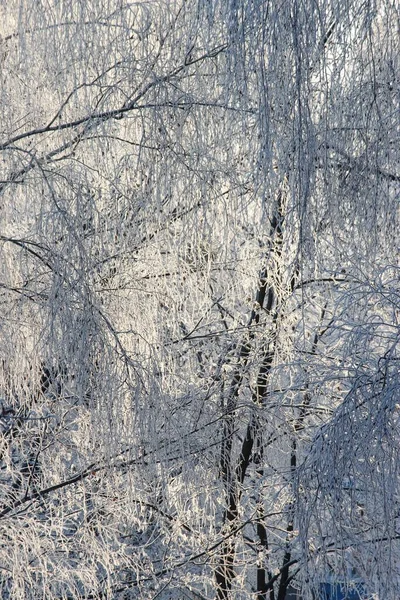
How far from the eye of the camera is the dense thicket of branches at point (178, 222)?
2.26 m

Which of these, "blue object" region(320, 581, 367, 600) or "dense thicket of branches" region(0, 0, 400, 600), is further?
"blue object" region(320, 581, 367, 600)

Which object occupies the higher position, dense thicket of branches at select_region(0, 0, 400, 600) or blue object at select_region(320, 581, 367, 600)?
dense thicket of branches at select_region(0, 0, 400, 600)

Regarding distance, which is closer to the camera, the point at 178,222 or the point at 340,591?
the point at 340,591

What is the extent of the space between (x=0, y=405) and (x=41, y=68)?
6.69 ft

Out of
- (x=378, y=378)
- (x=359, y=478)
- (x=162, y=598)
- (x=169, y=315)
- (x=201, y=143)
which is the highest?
(x=201, y=143)

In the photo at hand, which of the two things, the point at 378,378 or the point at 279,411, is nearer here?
the point at 378,378

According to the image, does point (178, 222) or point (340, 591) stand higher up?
point (178, 222)

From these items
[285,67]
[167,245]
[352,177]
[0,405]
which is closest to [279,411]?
[167,245]

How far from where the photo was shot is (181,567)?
4.32 m

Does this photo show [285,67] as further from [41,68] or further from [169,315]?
[169,315]

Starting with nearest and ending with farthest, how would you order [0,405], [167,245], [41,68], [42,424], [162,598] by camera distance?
1. [41,68]
2. [167,245]
3. [42,424]
4. [0,405]
5. [162,598]

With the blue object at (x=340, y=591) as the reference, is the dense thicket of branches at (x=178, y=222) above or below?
above

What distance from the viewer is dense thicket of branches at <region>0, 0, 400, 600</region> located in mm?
2264

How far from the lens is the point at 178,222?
4023mm
